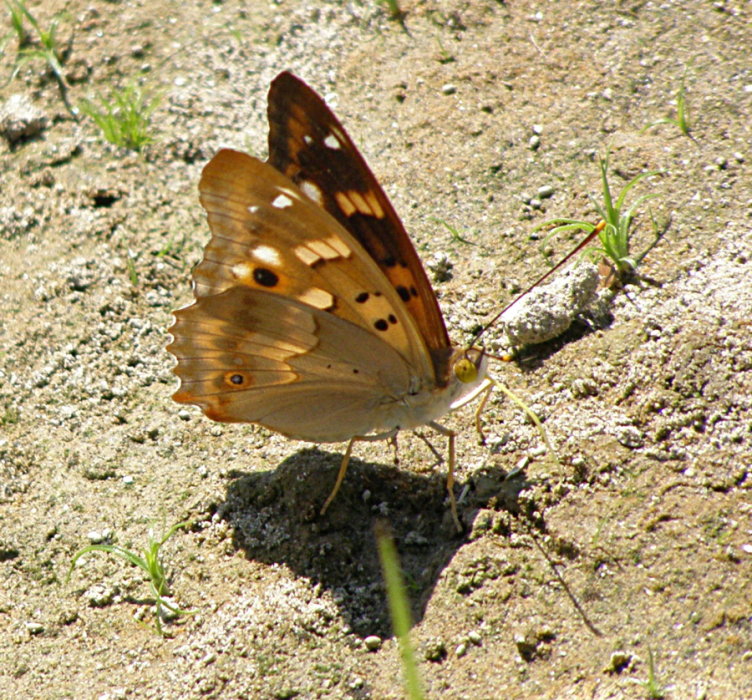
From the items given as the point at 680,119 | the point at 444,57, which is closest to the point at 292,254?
the point at 680,119

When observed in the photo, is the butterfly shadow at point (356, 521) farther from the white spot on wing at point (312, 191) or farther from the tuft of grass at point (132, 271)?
the tuft of grass at point (132, 271)

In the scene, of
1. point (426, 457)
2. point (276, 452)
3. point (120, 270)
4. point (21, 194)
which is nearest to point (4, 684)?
point (276, 452)

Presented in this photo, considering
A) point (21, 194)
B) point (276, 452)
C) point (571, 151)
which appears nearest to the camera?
point (276, 452)

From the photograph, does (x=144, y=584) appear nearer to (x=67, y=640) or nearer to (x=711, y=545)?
(x=67, y=640)

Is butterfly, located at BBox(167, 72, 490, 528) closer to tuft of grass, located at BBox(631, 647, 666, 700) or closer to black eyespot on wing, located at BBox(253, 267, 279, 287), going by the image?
black eyespot on wing, located at BBox(253, 267, 279, 287)

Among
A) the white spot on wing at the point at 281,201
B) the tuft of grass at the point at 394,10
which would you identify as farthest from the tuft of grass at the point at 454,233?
the tuft of grass at the point at 394,10
